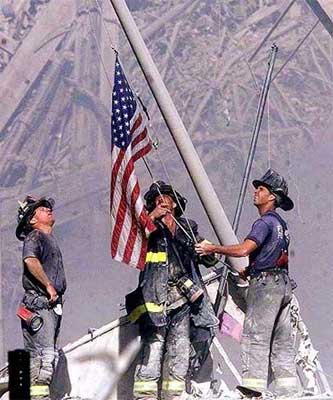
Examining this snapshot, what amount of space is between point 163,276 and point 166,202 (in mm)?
544

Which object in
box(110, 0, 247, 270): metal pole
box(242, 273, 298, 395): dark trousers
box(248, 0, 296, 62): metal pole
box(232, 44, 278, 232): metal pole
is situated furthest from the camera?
box(248, 0, 296, 62): metal pole

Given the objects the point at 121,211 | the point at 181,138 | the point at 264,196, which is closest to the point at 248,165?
the point at 181,138

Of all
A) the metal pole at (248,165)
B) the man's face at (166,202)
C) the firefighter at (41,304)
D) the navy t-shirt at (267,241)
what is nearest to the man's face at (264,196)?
the navy t-shirt at (267,241)

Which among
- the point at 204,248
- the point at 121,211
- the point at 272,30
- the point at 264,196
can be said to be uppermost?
the point at 272,30

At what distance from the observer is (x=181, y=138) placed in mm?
13711

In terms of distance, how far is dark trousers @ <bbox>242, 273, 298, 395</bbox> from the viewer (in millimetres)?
13188

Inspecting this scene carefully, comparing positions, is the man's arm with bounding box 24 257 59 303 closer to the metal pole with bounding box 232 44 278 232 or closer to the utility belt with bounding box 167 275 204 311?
the utility belt with bounding box 167 275 204 311

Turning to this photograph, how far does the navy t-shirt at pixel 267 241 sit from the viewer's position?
13.1m

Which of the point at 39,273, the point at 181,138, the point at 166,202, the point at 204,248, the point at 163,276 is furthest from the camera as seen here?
the point at 181,138

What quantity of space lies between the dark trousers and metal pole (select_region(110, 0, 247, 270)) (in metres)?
0.54

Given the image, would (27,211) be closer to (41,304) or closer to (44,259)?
(44,259)

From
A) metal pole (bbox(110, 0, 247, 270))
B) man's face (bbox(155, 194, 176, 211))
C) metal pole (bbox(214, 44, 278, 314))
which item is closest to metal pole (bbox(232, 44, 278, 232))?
metal pole (bbox(214, 44, 278, 314))

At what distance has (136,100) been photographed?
A: 13.6 m

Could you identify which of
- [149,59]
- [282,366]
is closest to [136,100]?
[149,59]
